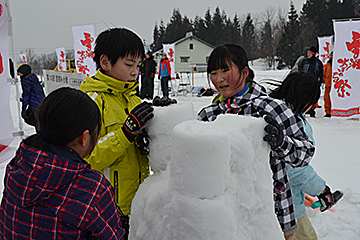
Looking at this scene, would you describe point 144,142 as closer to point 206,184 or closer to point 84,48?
point 206,184

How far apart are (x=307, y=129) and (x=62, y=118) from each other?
1.66 m

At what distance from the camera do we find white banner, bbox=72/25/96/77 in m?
8.19

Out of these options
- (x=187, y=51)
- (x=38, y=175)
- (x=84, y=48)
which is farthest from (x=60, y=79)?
(x=187, y=51)

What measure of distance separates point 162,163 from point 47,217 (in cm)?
47

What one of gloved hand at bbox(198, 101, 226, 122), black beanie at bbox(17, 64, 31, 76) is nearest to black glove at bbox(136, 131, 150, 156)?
gloved hand at bbox(198, 101, 226, 122)

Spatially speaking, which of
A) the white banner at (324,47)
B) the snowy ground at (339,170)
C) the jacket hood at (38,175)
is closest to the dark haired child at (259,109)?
the jacket hood at (38,175)

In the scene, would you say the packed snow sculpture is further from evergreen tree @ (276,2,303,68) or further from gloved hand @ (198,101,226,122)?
evergreen tree @ (276,2,303,68)

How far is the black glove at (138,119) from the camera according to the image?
1156 mm

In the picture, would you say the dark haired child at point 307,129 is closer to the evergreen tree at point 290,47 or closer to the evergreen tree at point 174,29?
Result: the evergreen tree at point 290,47

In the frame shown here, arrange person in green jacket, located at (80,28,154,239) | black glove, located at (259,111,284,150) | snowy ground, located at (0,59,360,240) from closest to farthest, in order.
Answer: black glove, located at (259,111,284,150) → person in green jacket, located at (80,28,154,239) → snowy ground, located at (0,59,360,240)

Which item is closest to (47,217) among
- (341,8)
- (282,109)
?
(282,109)

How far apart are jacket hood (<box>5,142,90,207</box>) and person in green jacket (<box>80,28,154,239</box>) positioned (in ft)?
1.15

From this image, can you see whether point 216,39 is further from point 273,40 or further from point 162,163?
point 162,163

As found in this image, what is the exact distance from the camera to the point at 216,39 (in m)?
46.9
